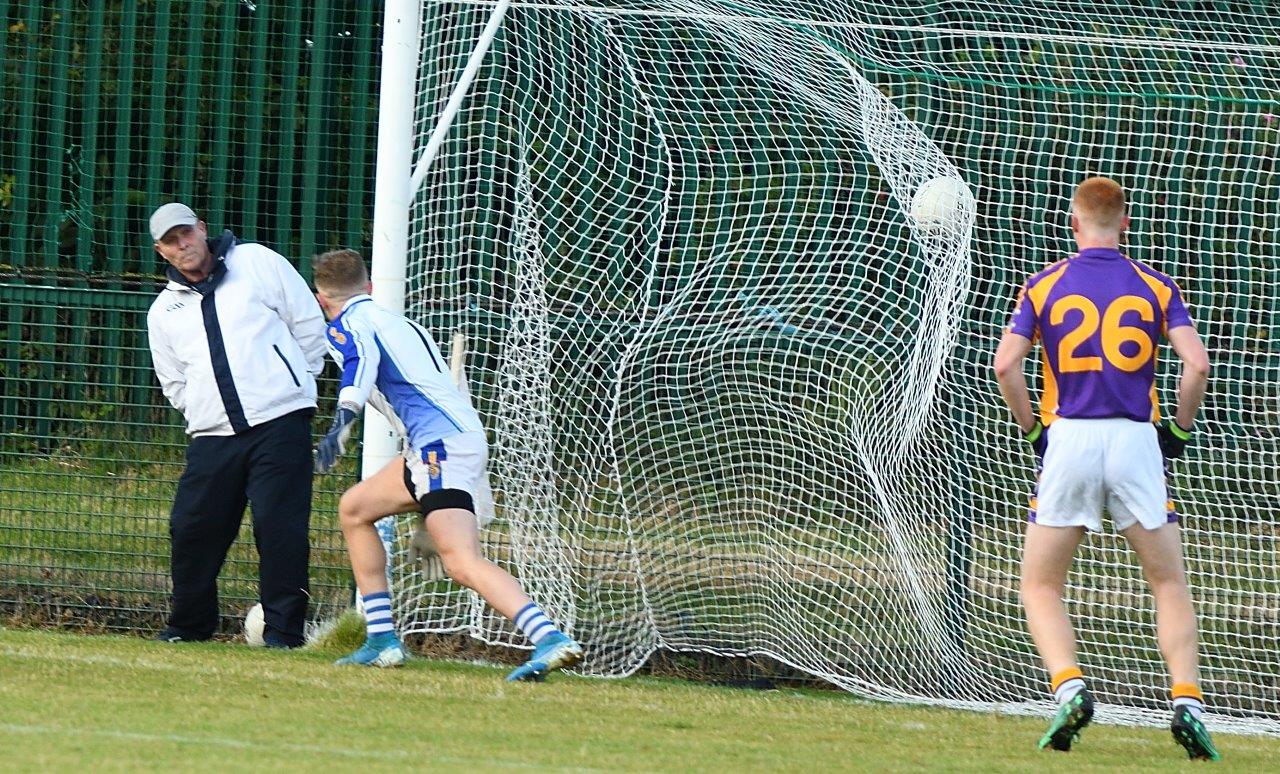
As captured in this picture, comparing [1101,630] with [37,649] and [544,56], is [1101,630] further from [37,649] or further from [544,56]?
[37,649]

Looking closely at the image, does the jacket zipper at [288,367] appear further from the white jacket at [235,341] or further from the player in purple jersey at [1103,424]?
the player in purple jersey at [1103,424]

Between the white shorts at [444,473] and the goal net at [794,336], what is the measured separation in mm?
1202

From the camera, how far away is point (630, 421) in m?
7.79

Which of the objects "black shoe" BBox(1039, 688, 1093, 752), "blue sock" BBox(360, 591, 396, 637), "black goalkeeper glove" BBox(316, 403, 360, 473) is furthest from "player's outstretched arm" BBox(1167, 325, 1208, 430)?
"blue sock" BBox(360, 591, 396, 637)

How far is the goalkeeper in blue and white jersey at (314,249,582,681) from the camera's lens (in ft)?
20.2

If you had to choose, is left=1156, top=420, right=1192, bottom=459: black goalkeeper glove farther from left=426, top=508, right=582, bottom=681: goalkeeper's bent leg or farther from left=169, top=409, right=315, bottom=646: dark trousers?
left=169, top=409, right=315, bottom=646: dark trousers

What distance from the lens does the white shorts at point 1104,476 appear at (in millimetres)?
5344

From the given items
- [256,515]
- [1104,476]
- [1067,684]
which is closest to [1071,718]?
[1067,684]

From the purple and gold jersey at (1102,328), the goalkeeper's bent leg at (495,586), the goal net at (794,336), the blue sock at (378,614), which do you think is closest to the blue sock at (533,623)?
the goalkeeper's bent leg at (495,586)

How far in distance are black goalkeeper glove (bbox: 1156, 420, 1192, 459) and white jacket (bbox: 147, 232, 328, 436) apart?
12.2 ft

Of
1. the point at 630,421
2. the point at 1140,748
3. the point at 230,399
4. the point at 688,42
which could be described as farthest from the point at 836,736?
the point at 688,42

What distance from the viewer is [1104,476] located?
5355mm

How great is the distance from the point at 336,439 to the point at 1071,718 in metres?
2.72

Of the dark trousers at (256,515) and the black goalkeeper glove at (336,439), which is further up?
the black goalkeeper glove at (336,439)
